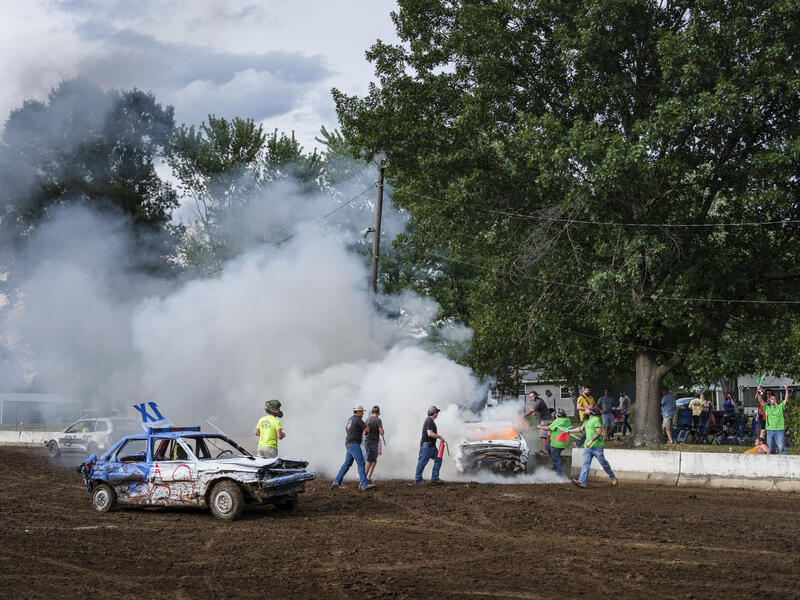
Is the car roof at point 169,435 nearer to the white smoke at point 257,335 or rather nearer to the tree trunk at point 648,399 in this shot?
the white smoke at point 257,335

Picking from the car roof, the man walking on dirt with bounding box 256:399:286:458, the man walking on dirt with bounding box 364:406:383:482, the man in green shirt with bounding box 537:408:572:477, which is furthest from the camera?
the man in green shirt with bounding box 537:408:572:477

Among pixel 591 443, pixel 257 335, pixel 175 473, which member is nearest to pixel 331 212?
pixel 257 335

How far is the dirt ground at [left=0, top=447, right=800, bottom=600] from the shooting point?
24.4 feet

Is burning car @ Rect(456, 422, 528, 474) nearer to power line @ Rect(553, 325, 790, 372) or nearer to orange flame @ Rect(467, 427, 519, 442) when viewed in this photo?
orange flame @ Rect(467, 427, 519, 442)

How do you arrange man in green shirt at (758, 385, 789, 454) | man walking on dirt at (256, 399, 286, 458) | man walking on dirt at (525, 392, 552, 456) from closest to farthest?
man walking on dirt at (256, 399, 286, 458) → man in green shirt at (758, 385, 789, 454) → man walking on dirt at (525, 392, 552, 456)

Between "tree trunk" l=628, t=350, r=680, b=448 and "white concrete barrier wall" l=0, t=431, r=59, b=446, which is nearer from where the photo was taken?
"tree trunk" l=628, t=350, r=680, b=448

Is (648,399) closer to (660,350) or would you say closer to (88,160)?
(660,350)

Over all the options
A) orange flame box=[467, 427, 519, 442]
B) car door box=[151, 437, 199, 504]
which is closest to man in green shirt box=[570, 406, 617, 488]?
orange flame box=[467, 427, 519, 442]

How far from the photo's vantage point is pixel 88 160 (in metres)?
35.5

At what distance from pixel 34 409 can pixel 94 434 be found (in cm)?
3589

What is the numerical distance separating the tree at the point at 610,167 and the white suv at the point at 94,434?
11.3 metres

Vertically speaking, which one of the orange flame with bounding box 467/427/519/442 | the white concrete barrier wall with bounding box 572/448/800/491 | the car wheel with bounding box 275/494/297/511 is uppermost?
the orange flame with bounding box 467/427/519/442

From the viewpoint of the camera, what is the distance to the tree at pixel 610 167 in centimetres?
1948

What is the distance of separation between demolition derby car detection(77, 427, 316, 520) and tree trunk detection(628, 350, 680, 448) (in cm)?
1341
